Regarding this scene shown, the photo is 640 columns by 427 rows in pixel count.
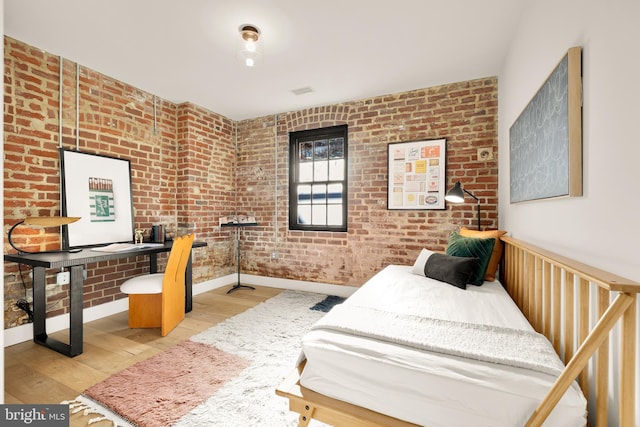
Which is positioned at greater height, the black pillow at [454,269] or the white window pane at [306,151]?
the white window pane at [306,151]

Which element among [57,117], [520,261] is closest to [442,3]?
[520,261]

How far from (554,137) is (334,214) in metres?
2.78

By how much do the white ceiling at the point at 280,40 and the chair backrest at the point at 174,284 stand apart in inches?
71.7

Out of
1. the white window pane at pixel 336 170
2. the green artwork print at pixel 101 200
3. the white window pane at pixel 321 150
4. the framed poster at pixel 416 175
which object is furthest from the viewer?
the white window pane at pixel 321 150

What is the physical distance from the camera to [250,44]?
7.80ft

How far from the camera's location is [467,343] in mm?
1245

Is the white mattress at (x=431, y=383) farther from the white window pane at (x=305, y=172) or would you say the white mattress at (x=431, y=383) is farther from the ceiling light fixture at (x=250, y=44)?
the white window pane at (x=305, y=172)

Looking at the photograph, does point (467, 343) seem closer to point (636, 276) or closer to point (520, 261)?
point (636, 276)

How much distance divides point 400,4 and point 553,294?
6.97ft

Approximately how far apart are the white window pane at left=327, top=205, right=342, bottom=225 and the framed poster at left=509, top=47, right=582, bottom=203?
2244 mm

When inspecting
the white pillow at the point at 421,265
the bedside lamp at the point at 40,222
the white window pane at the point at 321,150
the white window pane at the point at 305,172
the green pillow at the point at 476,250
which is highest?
the white window pane at the point at 321,150

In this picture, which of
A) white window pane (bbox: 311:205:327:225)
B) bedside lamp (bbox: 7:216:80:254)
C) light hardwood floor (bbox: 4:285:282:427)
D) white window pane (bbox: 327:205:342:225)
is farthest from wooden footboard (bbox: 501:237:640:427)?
bedside lamp (bbox: 7:216:80:254)

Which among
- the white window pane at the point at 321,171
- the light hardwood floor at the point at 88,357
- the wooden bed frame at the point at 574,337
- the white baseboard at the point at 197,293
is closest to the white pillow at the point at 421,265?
the wooden bed frame at the point at 574,337

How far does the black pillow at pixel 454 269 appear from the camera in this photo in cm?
223
